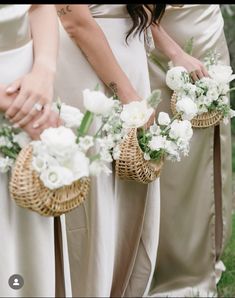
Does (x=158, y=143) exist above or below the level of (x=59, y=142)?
below

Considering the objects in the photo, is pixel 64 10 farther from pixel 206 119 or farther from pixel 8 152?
pixel 206 119

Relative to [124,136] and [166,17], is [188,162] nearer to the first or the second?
[166,17]

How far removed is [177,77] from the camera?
6.34 ft

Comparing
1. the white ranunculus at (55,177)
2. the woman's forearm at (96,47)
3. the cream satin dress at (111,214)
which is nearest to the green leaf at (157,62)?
the cream satin dress at (111,214)

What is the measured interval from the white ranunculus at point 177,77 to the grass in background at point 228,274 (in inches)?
26.8

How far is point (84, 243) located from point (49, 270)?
33 cm

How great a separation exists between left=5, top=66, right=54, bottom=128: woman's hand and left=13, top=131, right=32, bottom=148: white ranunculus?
2cm

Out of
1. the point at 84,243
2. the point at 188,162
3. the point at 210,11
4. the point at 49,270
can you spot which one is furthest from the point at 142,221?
the point at 210,11

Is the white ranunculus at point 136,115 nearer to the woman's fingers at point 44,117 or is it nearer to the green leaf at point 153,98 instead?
the green leaf at point 153,98

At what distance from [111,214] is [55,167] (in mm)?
537

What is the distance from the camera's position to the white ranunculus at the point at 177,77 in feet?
6.33

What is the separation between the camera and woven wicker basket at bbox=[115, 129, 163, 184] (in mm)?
1623

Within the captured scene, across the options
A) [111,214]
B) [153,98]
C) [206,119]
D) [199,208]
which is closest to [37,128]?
[153,98]

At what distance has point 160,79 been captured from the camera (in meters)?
2.08
